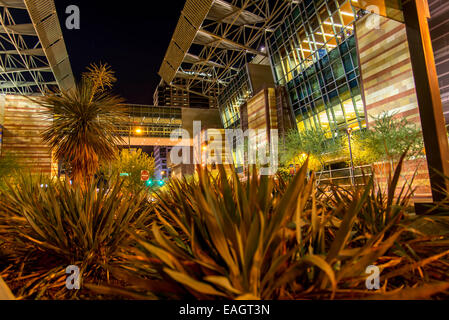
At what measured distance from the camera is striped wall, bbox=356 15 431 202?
1991cm

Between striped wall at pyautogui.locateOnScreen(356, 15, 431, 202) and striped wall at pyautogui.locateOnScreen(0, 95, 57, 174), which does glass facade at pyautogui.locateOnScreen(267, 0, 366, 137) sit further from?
striped wall at pyautogui.locateOnScreen(0, 95, 57, 174)

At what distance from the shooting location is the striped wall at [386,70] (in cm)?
2055

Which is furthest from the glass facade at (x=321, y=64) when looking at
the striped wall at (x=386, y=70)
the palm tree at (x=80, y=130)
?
the palm tree at (x=80, y=130)

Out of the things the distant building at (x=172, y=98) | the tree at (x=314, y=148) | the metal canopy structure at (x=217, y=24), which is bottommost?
the tree at (x=314, y=148)

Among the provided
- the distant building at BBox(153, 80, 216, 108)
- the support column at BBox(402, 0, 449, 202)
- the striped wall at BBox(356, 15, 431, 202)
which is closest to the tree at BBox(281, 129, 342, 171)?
the striped wall at BBox(356, 15, 431, 202)

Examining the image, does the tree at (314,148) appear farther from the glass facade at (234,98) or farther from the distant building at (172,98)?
the distant building at (172,98)

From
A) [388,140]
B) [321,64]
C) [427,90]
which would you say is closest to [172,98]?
[321,64]

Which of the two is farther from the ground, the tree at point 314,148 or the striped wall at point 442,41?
the striped wall at point 442,41

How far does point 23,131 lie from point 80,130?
35.2 metres

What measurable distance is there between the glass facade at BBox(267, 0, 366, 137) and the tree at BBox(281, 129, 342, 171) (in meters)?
1.71

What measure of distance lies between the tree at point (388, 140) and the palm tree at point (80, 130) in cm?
1647

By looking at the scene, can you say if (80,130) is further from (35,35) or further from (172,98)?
(172,98)
